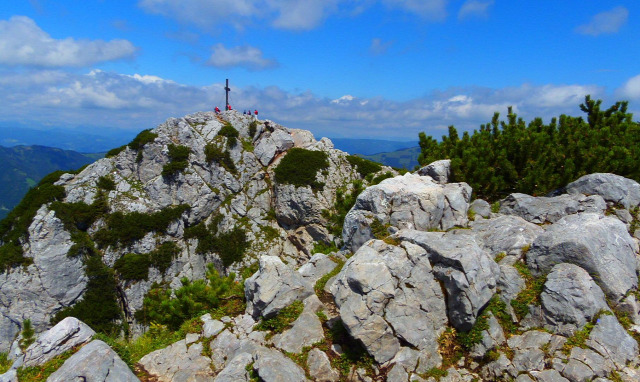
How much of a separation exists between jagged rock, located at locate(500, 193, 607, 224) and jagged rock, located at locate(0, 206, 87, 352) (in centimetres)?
4216

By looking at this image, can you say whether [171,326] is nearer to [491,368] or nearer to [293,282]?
[293,282]

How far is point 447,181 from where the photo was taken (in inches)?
635

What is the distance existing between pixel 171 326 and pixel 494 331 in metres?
11.1

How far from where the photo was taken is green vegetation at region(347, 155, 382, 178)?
1674 inches

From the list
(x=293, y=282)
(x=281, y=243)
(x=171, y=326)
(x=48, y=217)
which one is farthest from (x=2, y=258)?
(x=293, y=282)

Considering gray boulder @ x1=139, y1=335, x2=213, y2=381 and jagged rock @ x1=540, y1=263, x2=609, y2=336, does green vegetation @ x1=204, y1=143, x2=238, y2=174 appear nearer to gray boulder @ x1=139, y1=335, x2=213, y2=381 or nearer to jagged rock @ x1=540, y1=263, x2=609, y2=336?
gray boulder @ x1=139, y1=335, x2=213, y2=381

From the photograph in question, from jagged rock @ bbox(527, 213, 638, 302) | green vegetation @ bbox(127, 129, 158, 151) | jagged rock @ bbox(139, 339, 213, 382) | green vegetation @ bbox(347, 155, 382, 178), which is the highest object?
green vegetation @ bbox(127, 129, 158, 151)

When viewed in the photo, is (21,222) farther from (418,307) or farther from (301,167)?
(418,307)

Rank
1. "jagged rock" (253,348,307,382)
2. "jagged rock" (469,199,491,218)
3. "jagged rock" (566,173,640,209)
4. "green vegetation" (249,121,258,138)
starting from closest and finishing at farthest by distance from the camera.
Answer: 1. "jagged rock" (253,348,307,382)
2. "jagged rock" (566,173,640,209)
3. "jagged rock" (469,199,491,218)
4. "green vegetation" (249,121,258,138)

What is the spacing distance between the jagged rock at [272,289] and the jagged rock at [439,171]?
875cm

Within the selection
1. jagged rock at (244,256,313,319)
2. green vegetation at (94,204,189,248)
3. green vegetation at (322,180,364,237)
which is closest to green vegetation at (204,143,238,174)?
green vegetation at (94,204,189,248)

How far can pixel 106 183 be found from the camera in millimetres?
40219

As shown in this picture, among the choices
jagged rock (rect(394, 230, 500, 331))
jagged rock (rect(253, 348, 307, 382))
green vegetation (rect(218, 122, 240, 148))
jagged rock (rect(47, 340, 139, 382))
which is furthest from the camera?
green vegetation (rect(218, 122, 240, 148))

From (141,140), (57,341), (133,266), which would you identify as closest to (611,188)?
(57,341)
